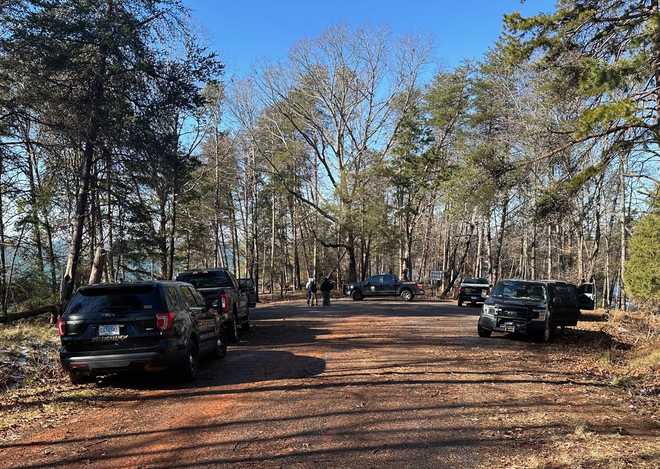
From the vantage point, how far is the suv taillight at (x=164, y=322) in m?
8.35

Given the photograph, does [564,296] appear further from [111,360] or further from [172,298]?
[111,360]

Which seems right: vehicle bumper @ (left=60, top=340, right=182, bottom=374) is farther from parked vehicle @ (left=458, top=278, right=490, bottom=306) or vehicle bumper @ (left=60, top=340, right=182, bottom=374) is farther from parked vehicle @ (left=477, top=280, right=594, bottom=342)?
parked vehicle @ (left=458, top=278, right=490, bottom=306)

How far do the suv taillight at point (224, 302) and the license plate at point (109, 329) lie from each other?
5476 millimetres

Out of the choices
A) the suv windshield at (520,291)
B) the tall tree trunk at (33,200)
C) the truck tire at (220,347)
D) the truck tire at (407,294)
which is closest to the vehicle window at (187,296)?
Result: the truck tire at (220,347)

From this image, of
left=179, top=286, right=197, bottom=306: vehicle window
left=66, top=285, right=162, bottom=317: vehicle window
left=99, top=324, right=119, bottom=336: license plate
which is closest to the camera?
left=99, top=324, right=119, bottom=336: license plate

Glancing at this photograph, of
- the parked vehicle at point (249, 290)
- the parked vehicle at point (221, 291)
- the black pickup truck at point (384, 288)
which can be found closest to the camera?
the parked vehicle at point (221, 291)

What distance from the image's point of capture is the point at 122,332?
822 cm

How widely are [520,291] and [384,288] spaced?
1991 centimetres

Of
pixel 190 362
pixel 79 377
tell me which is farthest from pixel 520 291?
pixel 79 377

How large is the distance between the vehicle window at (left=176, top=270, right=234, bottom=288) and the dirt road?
11.7ft

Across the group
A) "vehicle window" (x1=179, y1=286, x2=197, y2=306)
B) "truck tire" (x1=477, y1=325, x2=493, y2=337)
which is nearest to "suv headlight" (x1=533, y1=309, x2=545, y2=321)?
"truck tire" (x1=477, y1=325, x2=493, y2=337)

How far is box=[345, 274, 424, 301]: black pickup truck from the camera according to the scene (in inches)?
1411

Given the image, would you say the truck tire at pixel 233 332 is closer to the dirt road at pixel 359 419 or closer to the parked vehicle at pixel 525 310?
the dirt road at pixel 359 419

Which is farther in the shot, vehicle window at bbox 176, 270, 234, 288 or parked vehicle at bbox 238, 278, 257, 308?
parked vehicle at bbox 238, 278, 257, 308
